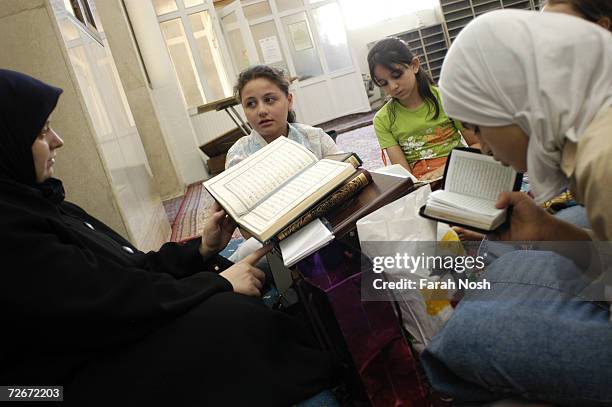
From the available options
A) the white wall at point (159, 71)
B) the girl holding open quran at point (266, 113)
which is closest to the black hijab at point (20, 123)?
the girl holding open quran at point (266, 113)

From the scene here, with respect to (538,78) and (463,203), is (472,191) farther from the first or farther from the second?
(538,78)

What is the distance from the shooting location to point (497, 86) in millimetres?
831

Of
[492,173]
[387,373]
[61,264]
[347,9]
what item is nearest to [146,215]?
[61,264]

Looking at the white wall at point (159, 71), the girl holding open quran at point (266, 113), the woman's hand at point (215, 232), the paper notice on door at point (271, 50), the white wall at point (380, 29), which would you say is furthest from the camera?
the white wall at point (380, 29)

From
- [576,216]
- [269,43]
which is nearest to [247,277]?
[576,216]

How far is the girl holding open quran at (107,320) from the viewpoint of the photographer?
0.93 meters

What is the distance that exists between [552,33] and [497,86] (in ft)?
0.42

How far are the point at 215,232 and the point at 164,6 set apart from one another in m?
7.25

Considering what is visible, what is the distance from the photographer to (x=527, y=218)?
0.90m

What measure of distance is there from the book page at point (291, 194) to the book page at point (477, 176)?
0.85 ft

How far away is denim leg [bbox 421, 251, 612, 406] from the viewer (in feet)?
2.53

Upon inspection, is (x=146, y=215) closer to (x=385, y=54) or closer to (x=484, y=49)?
(x=385, y=54)

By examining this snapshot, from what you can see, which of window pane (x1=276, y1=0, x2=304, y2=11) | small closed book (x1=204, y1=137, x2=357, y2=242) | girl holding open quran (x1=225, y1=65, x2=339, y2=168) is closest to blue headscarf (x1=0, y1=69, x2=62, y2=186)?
small closed book (x1=204, y1=137, x2=357, y2=242)

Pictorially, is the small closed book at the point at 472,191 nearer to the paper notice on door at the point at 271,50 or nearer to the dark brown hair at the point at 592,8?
the dark brown hair at the point at 592,8
